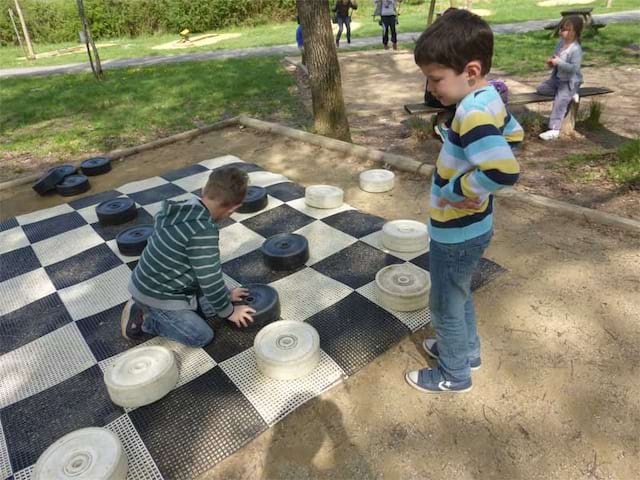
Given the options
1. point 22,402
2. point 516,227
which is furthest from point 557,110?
point 22,402

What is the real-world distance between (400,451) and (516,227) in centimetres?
186

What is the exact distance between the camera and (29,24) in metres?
21.5

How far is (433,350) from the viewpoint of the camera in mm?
1954

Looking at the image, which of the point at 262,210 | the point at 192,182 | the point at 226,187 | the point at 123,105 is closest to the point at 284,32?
the point at 123,105

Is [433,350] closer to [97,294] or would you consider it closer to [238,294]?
[238,294]

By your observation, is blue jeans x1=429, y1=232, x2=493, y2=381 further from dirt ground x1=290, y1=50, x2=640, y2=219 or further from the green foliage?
the green foliage

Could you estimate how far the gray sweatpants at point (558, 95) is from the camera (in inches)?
176

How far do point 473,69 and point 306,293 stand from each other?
4.80ft

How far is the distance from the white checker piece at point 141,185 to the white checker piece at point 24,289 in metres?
1.22

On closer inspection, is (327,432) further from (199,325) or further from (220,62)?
(220,62)

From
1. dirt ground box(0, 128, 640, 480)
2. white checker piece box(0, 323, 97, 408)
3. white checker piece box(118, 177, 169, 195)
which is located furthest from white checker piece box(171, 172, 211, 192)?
dirt ground box(0, 128, 640, 480)

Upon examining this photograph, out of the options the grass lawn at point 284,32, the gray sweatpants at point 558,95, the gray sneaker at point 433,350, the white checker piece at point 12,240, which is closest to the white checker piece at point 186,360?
the gray sneaker at point 433,350

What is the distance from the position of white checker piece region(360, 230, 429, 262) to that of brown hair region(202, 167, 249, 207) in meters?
1.18

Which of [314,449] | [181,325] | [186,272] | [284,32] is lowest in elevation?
[314,449]
